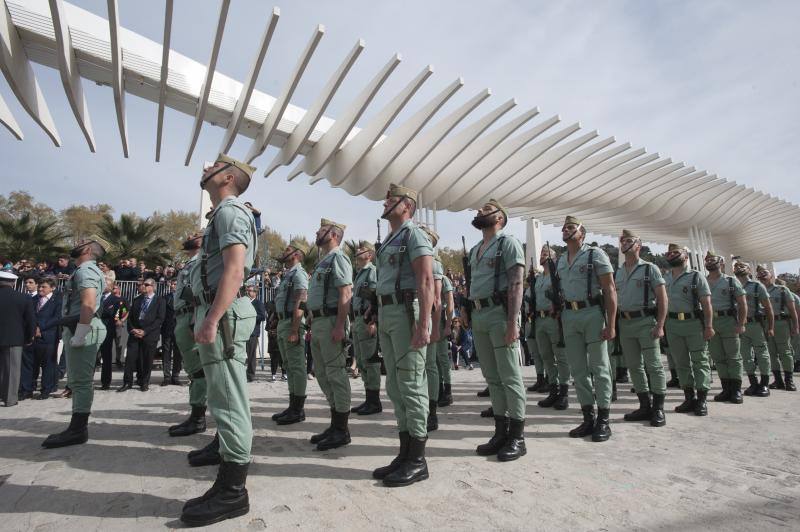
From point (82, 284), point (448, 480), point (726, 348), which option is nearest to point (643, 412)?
point (726, 348)

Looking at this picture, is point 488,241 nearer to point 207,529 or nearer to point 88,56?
point 207,529

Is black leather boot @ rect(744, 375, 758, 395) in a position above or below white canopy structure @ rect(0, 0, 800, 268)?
below

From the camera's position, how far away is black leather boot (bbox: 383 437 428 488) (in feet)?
8.53

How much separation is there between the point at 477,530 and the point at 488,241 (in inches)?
92.1

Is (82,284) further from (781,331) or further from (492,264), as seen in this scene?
(781,331)

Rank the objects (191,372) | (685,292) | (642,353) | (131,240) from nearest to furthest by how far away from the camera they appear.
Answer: (191,372), (642,353), (685,292), (131,240)

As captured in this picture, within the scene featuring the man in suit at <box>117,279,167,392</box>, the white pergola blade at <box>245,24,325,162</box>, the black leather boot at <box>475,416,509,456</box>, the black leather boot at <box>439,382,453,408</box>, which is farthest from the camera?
the white pergola blade at <box>245,24,325,162</box>

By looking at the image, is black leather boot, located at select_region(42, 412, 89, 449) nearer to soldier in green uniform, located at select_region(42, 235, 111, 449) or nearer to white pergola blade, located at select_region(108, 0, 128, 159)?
soldier in green uniform, located at select_region(42, 235, 111, 449)

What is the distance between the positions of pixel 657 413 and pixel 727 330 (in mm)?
2696

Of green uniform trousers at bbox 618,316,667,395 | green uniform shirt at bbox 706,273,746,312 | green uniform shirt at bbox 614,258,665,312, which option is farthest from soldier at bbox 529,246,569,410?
green uniform shirt at bbox 706,273,746,312

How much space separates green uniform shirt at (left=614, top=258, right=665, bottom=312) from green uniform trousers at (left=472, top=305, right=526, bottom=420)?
207cm

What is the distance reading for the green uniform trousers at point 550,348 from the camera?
231 inches

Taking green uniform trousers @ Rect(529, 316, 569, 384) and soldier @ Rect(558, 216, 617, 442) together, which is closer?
soldier @ Rect(558, 216, 617, 442)

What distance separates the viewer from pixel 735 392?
5.53 meters
